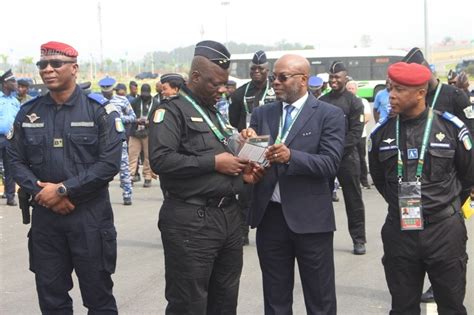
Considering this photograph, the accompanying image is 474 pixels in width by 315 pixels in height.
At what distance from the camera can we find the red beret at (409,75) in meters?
4.32

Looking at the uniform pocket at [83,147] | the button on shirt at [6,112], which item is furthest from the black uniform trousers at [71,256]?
the button on shirt at [6,112]

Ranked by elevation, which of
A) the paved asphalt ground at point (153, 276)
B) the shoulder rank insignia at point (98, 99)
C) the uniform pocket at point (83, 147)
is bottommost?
the paved asphalt ground at point (153, 276)

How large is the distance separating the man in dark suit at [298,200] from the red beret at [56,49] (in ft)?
4.37

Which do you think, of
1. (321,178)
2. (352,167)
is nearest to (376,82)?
(352,167)

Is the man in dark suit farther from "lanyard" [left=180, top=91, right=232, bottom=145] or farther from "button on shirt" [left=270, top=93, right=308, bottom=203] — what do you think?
"lanyard" [left=180, top=91, right=232, bottom=145]

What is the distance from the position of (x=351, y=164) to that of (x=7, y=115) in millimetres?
6509

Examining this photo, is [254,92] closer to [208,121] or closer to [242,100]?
[242,100]

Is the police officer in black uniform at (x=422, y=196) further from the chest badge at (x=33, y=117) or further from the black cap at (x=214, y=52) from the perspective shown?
the chest badge at (x=33, y=117)

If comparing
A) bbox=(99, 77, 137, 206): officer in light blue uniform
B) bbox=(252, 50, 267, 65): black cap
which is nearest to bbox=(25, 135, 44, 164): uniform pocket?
bbox=(252, 50, 267, 65): black cap

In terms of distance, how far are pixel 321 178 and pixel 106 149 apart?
4.76 feet

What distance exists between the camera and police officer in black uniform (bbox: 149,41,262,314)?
13.3 ft

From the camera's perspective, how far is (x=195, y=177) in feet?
13.3

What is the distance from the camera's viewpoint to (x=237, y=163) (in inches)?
161

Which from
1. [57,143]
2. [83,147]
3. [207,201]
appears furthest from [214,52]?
[57,143]
